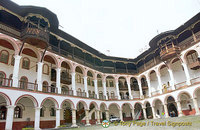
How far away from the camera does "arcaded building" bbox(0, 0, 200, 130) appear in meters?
14.0

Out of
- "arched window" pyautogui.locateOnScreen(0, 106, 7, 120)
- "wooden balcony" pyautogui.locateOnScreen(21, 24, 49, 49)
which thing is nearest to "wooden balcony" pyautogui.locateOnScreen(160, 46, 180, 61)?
"wooden balcony" pyautogui.locateOnScreen(21, 24, 49, 49)

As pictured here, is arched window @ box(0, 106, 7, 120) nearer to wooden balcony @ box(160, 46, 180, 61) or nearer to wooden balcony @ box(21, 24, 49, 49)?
wooden balcony @ box(21, 24, 49, 49)

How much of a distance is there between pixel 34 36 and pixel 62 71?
28.4ft

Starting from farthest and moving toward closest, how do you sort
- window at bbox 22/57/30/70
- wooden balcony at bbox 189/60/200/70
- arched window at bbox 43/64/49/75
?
arched window at bbox 43/64/49/75 → wooden balcony at bbox 189/60/200/70 → window at bbox 22/57/30/70

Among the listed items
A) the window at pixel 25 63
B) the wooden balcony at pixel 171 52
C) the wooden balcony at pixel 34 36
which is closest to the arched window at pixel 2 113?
the window at pixel 25 63

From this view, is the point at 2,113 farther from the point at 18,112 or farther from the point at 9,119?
the point at 9,119

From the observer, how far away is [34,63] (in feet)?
59.3

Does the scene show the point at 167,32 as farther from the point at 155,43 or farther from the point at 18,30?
the point at 18,30

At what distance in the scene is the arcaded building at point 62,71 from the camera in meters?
14.0

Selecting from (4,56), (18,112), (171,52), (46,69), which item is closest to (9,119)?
(18,112)

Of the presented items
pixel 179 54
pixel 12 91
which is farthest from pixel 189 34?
pixel 12 91

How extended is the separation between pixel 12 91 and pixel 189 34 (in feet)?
72.7

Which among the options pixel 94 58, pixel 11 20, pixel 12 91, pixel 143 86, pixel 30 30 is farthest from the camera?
pixel 143 86

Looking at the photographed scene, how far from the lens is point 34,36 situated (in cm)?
1366
